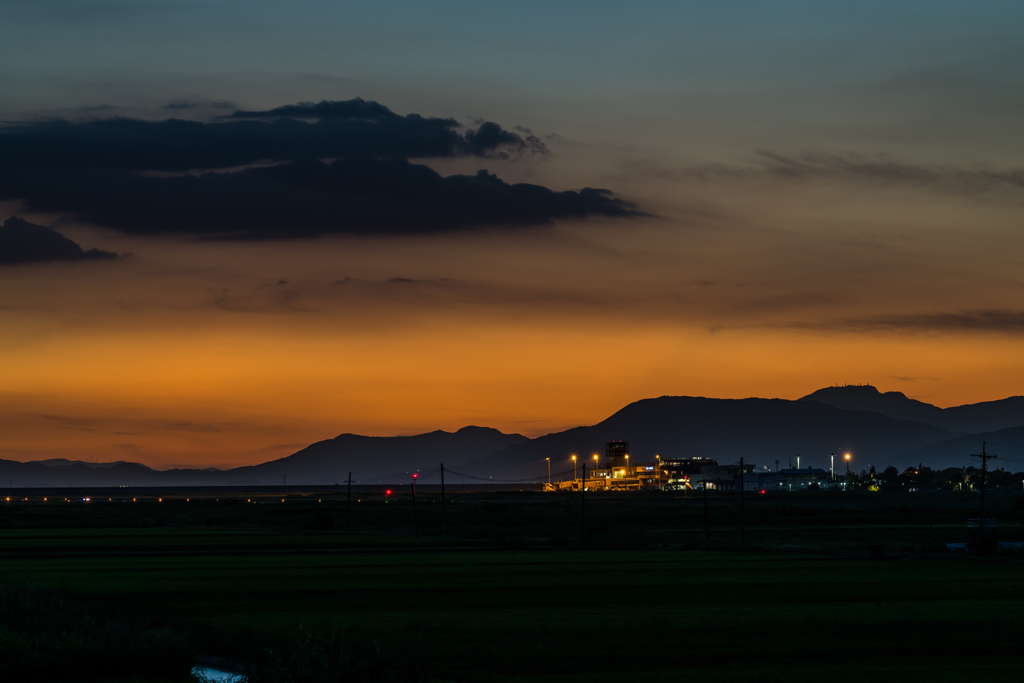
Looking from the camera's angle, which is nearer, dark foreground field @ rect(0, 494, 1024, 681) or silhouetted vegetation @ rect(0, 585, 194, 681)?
silhouetted vegetation @ rect(0, 585, 194, 681)

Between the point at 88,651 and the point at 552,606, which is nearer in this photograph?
the point at 88,651

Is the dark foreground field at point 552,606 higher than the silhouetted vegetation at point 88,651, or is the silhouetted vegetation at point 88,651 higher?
the silhouetted vegetation at point 88,651

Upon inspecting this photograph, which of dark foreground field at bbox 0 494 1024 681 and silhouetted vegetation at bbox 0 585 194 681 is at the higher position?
silhouetted vegetation at bbox 0 585 194 681

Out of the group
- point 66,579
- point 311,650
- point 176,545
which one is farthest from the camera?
A: point 176,545

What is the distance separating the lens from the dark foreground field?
19.1 m

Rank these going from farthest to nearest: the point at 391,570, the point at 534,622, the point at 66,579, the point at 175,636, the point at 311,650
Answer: the point at 391,570
the point at 66,579
the point at 534,622
the point at 175,636
the point at 311,650

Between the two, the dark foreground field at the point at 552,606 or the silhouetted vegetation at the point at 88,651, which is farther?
the dark foreground field at the point at 552,606

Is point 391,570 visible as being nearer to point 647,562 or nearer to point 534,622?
point 647,562

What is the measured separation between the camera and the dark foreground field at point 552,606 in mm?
19109

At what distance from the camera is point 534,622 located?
25.7 metres

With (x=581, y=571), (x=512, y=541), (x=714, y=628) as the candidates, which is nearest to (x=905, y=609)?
(x=714, y=628)

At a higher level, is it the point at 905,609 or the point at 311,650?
the point at 311,650

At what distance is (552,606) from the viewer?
96.6 ft

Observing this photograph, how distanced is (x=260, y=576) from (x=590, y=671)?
2576 centimetres
